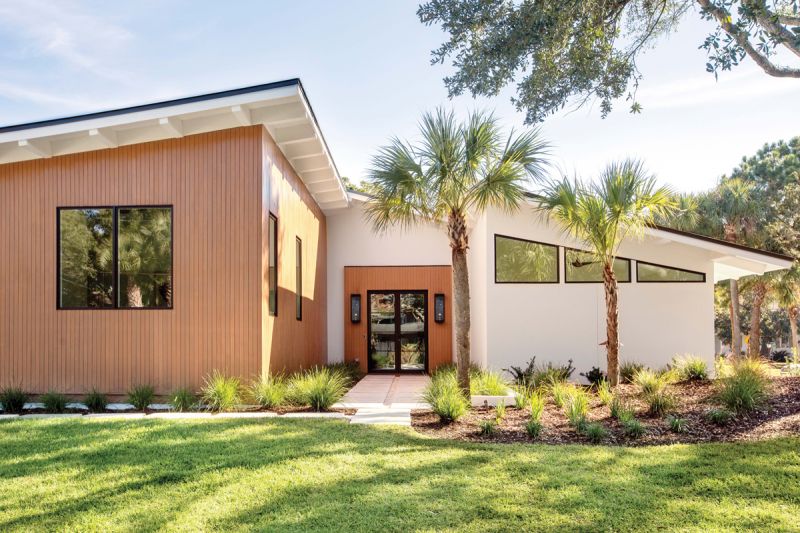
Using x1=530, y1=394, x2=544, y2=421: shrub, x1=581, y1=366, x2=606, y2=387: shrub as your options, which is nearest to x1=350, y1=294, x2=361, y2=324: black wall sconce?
x1=581, y1=366, x2=606, y2=387: shrub

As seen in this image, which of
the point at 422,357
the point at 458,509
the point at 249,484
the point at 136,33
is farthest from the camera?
the point at 422,357

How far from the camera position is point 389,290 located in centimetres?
1617

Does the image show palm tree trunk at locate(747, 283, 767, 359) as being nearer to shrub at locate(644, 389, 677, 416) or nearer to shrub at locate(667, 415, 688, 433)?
shrub at locate(644, 389, 677, 416)

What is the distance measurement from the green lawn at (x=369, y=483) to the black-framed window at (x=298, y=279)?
547cm

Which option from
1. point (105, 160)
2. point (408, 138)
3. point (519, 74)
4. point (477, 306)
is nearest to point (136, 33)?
point (105, 160)

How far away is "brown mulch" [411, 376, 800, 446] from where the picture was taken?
668cm

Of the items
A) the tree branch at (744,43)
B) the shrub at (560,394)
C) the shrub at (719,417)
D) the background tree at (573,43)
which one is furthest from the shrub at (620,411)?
the tree branch at (744,43)

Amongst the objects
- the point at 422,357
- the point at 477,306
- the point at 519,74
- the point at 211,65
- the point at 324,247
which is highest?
the point at 211,65

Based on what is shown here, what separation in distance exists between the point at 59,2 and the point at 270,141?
14.6 ft

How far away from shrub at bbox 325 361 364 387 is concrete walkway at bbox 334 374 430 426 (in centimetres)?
20

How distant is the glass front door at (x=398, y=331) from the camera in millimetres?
16109

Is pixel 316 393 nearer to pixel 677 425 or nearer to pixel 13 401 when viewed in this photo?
pixel 13 401

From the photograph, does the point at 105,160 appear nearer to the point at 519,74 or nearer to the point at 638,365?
the point at 519,74

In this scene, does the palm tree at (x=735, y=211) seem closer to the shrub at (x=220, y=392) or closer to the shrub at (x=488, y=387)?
the shrub at (x=488, y=387)
